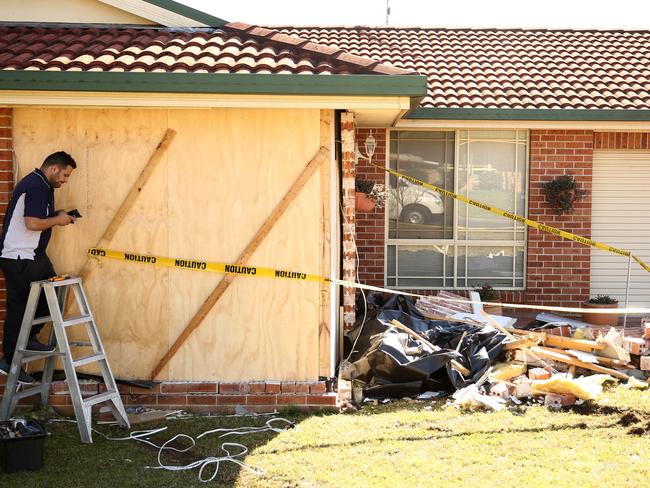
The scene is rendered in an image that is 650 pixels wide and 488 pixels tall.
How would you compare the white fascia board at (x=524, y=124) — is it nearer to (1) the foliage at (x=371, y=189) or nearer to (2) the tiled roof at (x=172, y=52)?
(1) the foliage at (x=371, y=189)

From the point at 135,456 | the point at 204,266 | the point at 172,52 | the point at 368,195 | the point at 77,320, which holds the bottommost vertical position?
the point at 135,456

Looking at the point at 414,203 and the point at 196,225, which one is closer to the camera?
the point at 196,225

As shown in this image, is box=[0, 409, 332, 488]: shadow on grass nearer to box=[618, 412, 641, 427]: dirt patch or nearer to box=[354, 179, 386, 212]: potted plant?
box=[618, 412, 641, 427]: dirt patch

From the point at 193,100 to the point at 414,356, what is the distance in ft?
10.7

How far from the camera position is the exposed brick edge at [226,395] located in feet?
22.9

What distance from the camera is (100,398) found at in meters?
6.37

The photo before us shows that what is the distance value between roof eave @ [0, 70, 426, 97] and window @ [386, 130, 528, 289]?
4.67m

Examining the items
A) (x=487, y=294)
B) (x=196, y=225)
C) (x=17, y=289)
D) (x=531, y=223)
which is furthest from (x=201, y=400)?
(x=531, y=223)

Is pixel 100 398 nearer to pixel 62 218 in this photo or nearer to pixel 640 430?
pixel 62 218

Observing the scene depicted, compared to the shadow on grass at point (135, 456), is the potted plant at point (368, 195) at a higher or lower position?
higher

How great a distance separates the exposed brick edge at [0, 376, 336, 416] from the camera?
6.99m

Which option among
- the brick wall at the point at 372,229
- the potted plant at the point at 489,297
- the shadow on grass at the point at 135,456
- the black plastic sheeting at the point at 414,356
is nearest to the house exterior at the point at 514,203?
the brick wall at the point at 372,229

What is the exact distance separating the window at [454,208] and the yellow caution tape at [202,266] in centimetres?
441

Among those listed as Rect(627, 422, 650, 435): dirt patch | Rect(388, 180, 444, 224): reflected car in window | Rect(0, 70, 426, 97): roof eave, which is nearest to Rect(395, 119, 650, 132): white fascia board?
Rect(388, 180, 444, 224): reflected car in window
